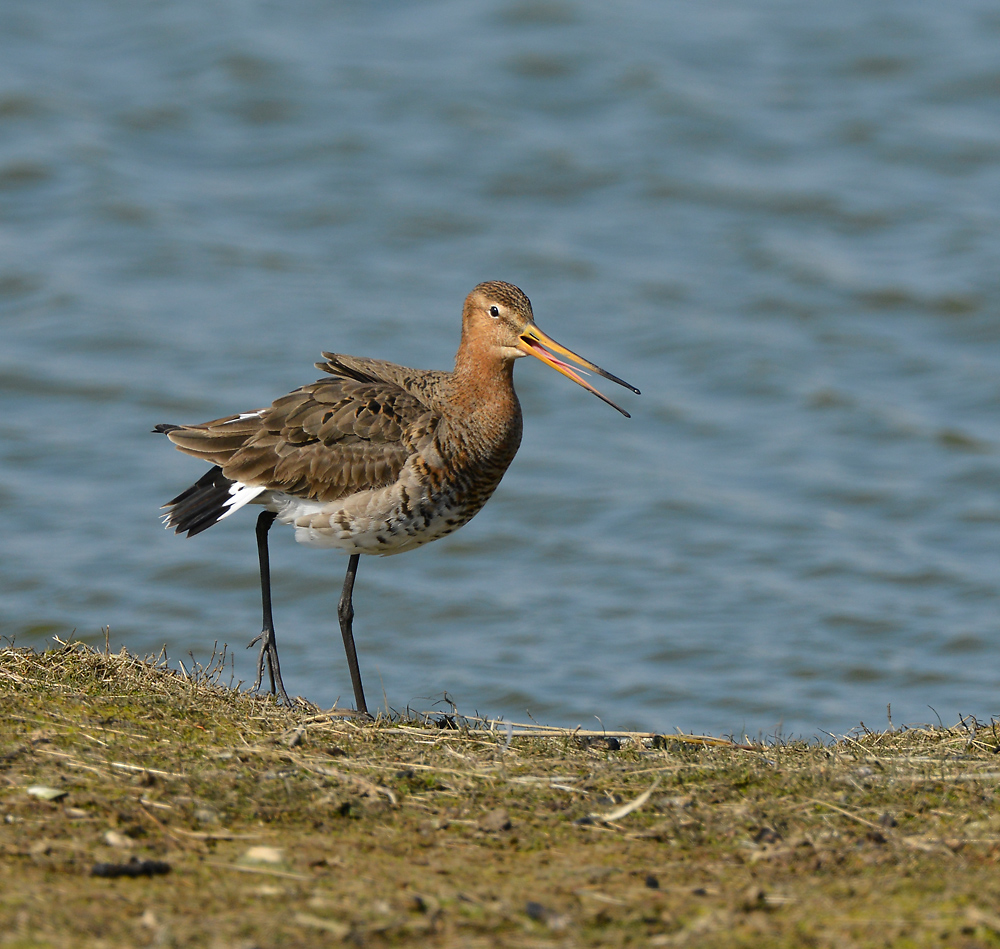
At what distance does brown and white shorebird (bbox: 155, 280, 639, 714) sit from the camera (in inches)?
272

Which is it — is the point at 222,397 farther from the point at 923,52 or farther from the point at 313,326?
the point at 923,52

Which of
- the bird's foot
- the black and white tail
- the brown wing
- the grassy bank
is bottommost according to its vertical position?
the bird's foot

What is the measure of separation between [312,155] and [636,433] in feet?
20.8

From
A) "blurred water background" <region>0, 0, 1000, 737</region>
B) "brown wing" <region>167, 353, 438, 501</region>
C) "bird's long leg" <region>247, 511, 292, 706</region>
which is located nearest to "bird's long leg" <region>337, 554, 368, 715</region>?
"bird's long leg" <region>247, 511, 292, 706</region>

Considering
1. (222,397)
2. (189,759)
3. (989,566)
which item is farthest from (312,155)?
(189,759)

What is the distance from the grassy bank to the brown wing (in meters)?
1.41

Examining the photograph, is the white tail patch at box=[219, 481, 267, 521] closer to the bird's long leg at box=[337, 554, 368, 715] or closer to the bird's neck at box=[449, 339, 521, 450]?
the bird's long leg at box=[337, 554, 368, 715]

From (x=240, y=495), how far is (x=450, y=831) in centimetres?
294

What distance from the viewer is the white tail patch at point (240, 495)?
278 inches

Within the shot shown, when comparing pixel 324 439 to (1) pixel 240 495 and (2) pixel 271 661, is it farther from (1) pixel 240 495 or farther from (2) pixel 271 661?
(2) pixel 271 661

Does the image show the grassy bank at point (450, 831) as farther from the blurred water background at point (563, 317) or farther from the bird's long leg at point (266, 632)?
the blurred water background at point (563, 317)

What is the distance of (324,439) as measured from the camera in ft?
23.0

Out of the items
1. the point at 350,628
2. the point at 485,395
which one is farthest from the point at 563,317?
the point at 350,628

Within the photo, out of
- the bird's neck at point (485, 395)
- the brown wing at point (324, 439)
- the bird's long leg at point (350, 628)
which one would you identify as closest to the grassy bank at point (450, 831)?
the bird's long leg at point (350, 628)
